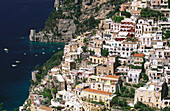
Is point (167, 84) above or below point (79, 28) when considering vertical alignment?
below

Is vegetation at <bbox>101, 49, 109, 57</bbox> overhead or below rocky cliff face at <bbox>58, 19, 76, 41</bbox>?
below

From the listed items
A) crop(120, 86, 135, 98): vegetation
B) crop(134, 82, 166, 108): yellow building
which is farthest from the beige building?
crop(134, 82, 166, 108): yellow building

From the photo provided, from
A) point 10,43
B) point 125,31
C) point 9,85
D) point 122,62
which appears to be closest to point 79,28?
point 10,43

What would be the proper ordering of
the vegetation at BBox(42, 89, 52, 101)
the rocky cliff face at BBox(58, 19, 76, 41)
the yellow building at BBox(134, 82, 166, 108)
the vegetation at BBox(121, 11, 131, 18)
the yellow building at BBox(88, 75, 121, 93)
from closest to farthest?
the yellow building at BBox(134, 82, 166, 108), the yellow building at BBox(88, 75, 121, 93), the vegetation at BBox(42, 89, 52, 101), the vegetation at BBox(121, 11, 131, 18), the rocky cliff face at BBox(58, 19, 76, 41)

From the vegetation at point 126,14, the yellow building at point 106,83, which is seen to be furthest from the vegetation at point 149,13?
the yellow building at point 106,83

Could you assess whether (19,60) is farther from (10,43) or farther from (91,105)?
(91,105)

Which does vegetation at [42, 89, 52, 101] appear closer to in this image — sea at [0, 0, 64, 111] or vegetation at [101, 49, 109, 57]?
vegetation at [101, 49, 109, 57]
